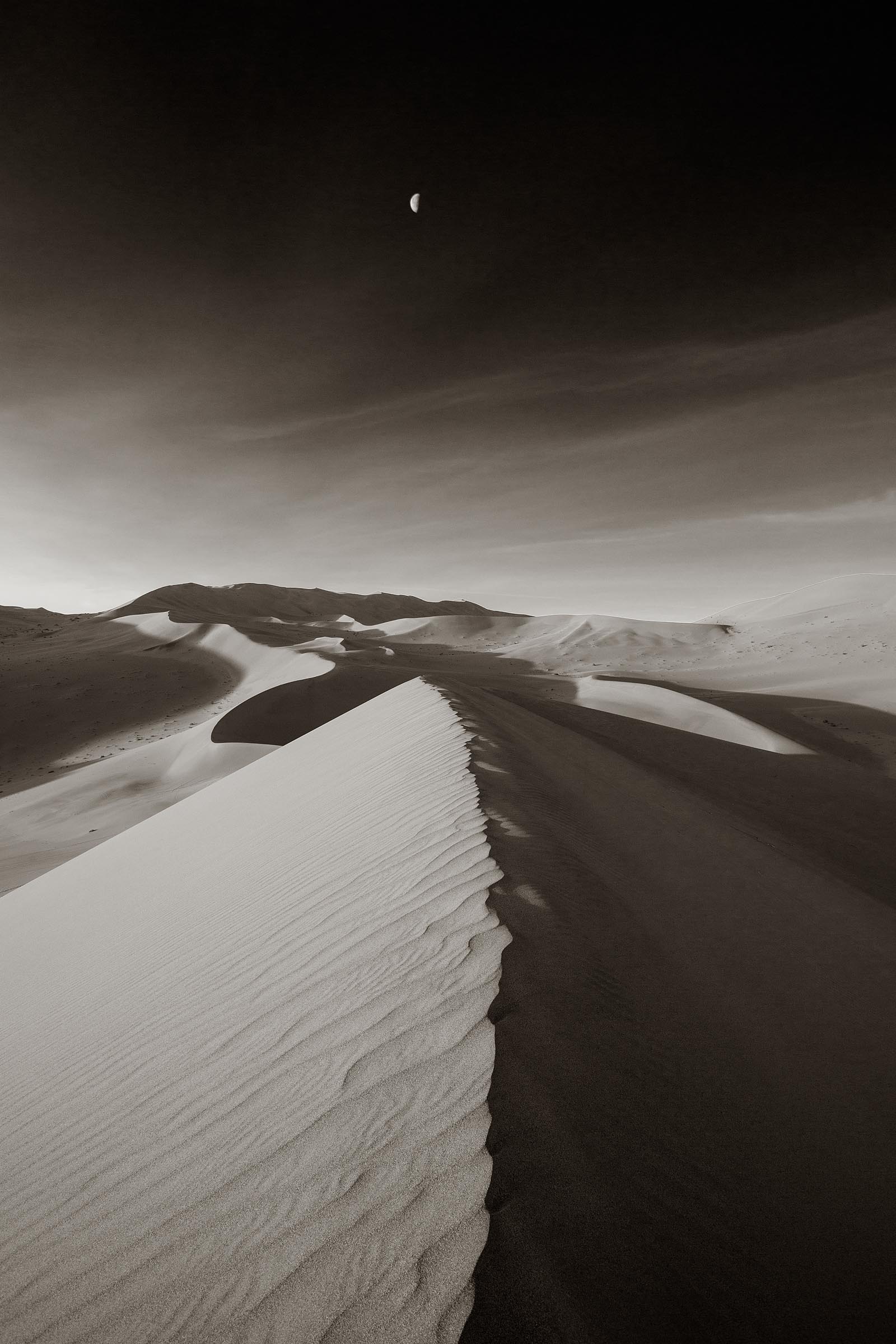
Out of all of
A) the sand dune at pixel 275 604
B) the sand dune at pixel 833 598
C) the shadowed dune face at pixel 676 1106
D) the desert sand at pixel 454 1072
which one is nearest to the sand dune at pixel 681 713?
the desert sand at pixel 454 1072

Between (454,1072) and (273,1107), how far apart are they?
1.81ft

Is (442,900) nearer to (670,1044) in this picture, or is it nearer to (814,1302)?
(670,1044)

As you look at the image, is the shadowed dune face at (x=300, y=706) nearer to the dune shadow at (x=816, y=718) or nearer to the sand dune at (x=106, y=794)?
the sand dune at (x=106, y=794)

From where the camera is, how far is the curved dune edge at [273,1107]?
4.16 ft

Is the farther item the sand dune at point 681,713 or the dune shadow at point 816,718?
the dune shadow at point 816,718

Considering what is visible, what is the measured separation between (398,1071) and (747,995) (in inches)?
65.2

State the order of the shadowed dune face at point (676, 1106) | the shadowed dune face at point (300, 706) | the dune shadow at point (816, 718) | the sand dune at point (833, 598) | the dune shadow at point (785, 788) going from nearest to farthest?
the shadowed dune face at point (676, 1106) → the dune shadow at point (785, 788) → the dune shadow at point (816, 718) → the shadowed dune face at point (300, 706) → the sand dune at point (833, 598)

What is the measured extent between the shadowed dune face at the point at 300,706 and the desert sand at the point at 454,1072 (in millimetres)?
8203

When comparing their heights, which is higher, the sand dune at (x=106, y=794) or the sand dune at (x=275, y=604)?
the sand dune at (x=275, y=604)

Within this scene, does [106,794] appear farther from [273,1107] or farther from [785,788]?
[273,1107]

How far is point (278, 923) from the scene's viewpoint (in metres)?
3.03

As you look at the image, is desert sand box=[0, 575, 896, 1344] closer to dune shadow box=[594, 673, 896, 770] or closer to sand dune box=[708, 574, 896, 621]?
dune shadow box=[594, 673, 896, 770]

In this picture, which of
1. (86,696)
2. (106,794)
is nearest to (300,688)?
(106,794)

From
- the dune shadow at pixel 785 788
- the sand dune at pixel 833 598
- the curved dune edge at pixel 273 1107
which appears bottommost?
the dune shadow at pixel 785 788
